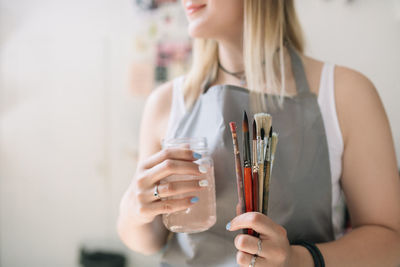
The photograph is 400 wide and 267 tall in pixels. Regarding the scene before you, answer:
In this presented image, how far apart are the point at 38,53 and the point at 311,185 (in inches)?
53.3

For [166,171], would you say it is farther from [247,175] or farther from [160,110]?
[160,110]

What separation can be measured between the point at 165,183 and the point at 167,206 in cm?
4

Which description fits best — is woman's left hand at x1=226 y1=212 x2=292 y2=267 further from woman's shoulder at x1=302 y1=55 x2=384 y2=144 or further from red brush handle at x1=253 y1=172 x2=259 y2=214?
woman's shoulder at x1=302 y1=55 x2=384 y2=144

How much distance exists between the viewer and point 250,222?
401 mm

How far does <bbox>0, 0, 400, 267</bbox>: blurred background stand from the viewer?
1.29 m

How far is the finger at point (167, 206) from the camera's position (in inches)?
19.6

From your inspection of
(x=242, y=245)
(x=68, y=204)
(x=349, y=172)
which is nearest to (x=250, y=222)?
(x=242, y=245)

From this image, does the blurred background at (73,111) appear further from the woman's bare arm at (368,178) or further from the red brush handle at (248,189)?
the red brush handle at (248,189)

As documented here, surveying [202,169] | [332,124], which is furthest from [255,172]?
[332,124]

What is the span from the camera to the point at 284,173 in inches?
21.6

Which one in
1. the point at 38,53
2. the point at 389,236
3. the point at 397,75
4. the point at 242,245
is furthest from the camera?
the point at 38,53

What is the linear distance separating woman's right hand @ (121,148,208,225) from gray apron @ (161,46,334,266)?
6 cm

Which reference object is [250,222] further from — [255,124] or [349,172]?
[349,172]

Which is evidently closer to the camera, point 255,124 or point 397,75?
point 255,124
